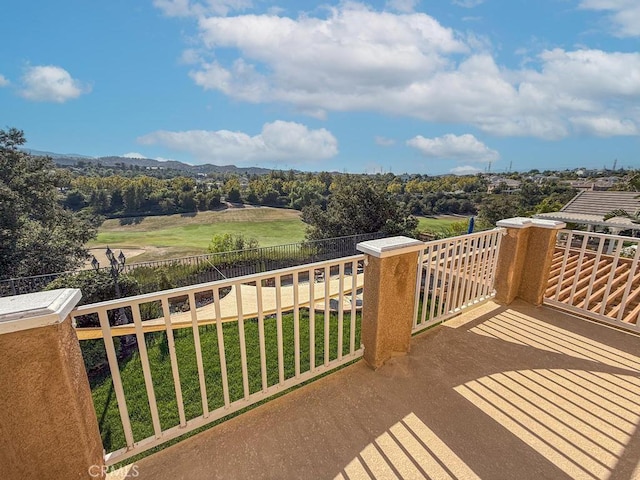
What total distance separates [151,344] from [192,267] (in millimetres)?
5373

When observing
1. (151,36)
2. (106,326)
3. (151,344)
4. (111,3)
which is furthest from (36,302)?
(151,36)

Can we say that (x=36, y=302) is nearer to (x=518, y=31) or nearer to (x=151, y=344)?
(x=151, y=344)

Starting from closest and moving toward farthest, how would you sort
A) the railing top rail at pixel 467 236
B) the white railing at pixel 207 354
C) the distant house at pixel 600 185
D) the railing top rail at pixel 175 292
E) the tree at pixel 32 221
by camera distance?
the railing top rail at pixel 175 292, the white railing at pixel 207 354, the railing top rail at pixel 467 236, the tree at pixel 32 221, the distant house at pixel 600 185

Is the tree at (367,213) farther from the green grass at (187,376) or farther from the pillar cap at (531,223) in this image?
the pillar cap at (531,223)

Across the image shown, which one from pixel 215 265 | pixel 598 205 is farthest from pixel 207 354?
pixel 598 205

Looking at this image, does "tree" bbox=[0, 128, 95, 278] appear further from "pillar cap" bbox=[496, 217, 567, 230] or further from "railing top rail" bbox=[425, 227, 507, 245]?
Result: "pillar cap" bbox=[496, 217, 567, 230]

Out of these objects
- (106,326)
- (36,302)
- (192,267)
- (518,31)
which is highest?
(518,31)

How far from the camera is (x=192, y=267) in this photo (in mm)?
10914

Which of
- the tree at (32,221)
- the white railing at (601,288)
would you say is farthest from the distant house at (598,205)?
the tree at (32,221)

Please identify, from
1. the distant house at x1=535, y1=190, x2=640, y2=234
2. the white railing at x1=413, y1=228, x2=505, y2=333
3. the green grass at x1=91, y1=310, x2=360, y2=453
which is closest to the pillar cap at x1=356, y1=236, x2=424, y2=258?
the white railing at x1=413, y1=228, x2=505, y2=333

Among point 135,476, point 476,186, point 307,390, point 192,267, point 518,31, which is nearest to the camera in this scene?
point 135,476

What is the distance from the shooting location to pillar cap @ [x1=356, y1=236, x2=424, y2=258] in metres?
2.06

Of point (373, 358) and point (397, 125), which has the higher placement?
point (397, 125)

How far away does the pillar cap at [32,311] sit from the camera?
1.04 metres
